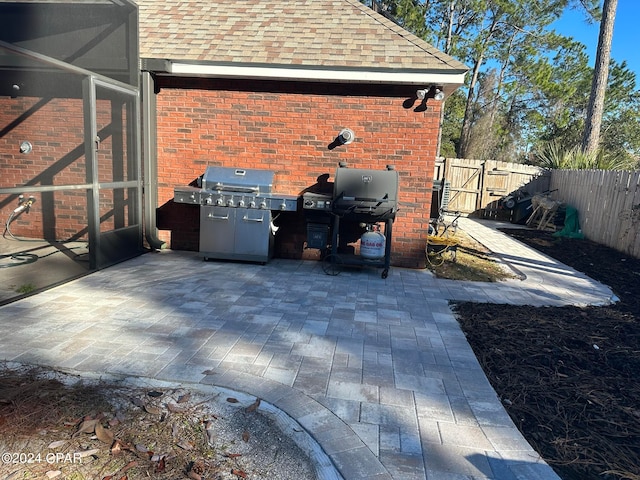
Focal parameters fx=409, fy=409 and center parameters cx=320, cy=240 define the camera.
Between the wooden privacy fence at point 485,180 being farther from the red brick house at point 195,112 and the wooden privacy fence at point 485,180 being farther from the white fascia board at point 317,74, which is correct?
the white fascia board at point 317,74

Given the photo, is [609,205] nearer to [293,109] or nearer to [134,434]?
[293,109]

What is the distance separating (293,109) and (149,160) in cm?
237

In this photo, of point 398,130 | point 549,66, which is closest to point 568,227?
point 398,130

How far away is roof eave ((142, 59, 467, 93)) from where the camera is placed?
5.77 m

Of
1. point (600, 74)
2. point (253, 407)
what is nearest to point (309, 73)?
point (253, 407)

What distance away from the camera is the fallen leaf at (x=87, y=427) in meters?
2.13

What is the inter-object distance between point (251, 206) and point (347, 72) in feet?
7.71

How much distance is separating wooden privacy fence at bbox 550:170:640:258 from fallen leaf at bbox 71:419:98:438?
9472mm

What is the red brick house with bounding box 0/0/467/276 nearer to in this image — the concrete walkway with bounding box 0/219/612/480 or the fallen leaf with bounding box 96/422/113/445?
the concrete walkway with bounding box 0/219/612/480

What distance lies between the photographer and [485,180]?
14727 millimetres

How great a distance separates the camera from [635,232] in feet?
26.9

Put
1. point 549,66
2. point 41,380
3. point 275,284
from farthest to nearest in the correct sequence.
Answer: point 549,66, point 275,284, point 41,380

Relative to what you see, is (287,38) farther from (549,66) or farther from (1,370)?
(549,66)

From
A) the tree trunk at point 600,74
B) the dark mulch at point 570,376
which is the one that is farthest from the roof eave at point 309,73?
the tree trunk at point 600,74
